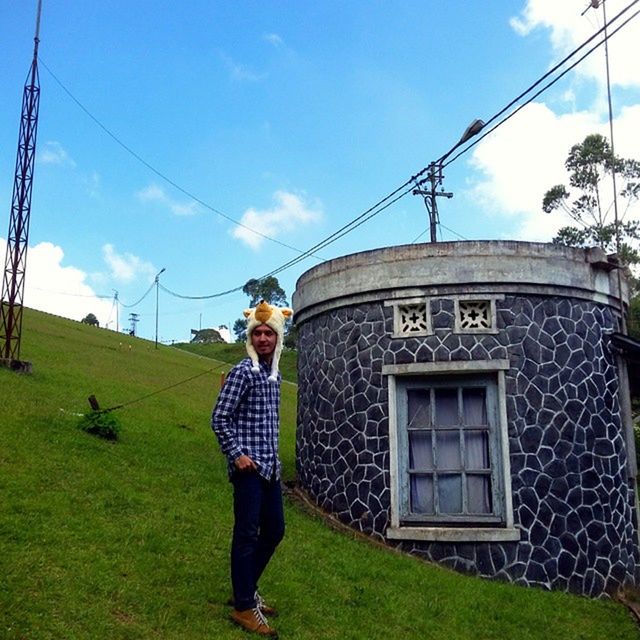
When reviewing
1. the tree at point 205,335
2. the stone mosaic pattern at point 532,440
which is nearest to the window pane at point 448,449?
the stone mosaic pattern at point 532,440

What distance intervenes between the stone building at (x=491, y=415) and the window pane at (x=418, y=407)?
1 centimetres

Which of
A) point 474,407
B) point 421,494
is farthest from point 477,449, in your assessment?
point 421,494

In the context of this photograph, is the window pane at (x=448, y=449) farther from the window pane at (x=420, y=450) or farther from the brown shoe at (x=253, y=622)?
the brown shoe at (x=253, y=622)

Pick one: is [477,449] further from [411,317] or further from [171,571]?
[171,571]

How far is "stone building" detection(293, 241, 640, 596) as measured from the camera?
8.61 meters

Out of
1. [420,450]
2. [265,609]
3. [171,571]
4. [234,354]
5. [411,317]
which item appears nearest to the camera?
[265,609]

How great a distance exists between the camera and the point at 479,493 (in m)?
Answer: 8.84

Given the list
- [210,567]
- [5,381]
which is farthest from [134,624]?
[5,381]

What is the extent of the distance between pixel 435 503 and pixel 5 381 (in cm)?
1082

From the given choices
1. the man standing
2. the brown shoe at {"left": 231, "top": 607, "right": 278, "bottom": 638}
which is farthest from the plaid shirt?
the brown shoe at {"left": 231, "top": 607, "right": 278, "bottom": 638}

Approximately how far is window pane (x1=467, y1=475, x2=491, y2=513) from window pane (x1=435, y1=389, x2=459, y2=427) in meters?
0.69

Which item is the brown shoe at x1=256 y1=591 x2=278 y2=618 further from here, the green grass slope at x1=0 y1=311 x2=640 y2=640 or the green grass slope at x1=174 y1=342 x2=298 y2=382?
the green grass slope at x1=174 y1=342 x2=298 y2=382

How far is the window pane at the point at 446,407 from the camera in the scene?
905cm

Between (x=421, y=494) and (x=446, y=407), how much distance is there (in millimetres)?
1077
